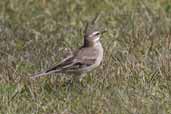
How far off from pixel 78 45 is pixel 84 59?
1502mm

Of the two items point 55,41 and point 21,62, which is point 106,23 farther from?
point 21,62

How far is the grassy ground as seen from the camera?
33.7 feet

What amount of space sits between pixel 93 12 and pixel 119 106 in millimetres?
5706

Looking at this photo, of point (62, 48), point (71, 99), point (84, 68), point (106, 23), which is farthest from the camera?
point (106, 23)

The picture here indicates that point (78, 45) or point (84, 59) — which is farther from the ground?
point (84, 59)

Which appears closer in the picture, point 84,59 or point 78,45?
point 84,59

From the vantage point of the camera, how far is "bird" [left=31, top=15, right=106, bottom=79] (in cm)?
1124

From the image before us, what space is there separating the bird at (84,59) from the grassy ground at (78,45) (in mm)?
148

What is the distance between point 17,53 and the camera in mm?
12836

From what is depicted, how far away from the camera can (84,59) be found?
1165 centimetres

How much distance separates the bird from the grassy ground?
0.15 m

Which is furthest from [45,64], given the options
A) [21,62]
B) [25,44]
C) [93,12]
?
[93,12]

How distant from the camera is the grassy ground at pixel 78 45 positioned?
1026cm

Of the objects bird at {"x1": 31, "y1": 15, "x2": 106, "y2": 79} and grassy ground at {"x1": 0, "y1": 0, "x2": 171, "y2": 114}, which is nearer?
grassy ground at {"x1": 0, "y1": 0, "x2": 171, "y2": 114}
